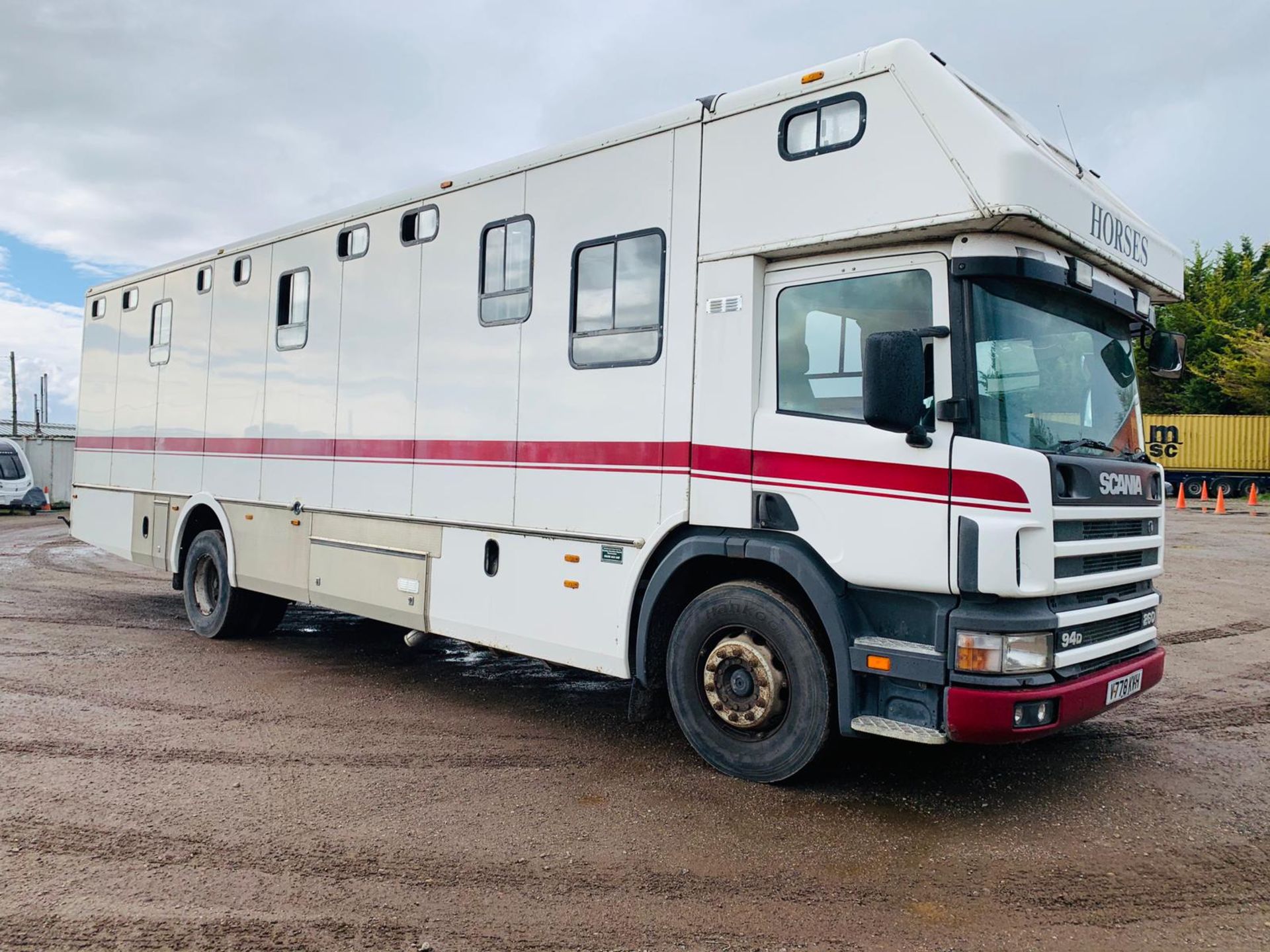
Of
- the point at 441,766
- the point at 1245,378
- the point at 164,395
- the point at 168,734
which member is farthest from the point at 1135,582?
the point at 1245,378

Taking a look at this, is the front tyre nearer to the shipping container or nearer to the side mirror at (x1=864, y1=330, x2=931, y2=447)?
the side mirror at (x1=864, y1=330, x2=931, y2=447)

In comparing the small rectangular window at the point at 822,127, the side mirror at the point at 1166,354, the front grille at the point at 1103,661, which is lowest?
the front grille at the point at 1103,661

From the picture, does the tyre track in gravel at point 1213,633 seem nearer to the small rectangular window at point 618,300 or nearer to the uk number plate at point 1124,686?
the uk number plate at point 1124,686

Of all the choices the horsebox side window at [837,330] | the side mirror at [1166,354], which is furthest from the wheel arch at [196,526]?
the side mirror at [1166,354]

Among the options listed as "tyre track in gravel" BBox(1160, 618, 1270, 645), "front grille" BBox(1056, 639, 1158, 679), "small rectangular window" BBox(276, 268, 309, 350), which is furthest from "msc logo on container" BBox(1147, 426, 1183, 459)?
"small rectangular window" BBox(276, 268, 309, 350)

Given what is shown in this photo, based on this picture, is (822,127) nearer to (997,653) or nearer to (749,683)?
(997,653)

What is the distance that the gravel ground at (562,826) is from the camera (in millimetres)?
3658

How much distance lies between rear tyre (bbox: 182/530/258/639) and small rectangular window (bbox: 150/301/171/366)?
2.00 meters

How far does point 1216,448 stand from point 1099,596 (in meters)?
32.7

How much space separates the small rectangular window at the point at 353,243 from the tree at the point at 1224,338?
3333cm

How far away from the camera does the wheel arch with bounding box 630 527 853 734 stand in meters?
4.67

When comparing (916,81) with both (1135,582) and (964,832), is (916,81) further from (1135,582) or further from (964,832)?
(964,832)

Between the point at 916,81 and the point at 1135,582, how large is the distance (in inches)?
111

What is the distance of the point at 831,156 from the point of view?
484 centimetres
